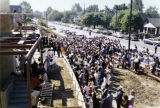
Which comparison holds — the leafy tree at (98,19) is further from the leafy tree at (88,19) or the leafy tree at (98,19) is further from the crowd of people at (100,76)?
the crowd of people at (100,76)

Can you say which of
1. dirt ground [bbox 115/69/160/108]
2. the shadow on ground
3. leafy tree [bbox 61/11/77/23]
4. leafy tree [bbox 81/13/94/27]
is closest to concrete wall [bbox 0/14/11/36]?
the shadow on ground

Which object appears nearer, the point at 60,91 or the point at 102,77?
the point at 60,91

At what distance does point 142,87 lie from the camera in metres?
14.6

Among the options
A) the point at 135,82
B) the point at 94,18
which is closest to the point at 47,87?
the point at 135,82

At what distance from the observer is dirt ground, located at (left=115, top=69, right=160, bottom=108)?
39.9ft

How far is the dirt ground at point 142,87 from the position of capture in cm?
1215

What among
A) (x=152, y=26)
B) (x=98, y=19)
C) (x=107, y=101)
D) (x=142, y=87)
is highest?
(x=98, y=19)

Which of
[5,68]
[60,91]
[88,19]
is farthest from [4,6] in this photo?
[88,19]

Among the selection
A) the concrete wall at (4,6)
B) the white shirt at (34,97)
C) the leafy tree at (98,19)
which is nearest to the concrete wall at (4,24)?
the concrete wall at (4,6)

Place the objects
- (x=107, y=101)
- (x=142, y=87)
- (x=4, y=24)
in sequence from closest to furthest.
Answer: (x=107, y=101) → (x=4, y=24) → (x=142, y=87)

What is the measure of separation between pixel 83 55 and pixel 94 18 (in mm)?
53822

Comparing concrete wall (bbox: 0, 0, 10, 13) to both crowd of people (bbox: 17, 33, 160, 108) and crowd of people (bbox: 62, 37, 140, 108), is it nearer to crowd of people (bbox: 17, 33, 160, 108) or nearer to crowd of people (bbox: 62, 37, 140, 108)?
crowd of people (bbox: 17, 33, 160, 108)

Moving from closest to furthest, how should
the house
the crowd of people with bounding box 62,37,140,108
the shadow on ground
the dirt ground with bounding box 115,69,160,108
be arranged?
→ 1. the crowd of people with bounding box 62,37,140,108
2. the shadow on ground
3. the dirt ground with bounding box 115,69,160,108
4. the house

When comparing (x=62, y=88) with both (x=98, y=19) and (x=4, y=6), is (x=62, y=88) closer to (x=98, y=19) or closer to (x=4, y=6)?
(x=4, y=6)
